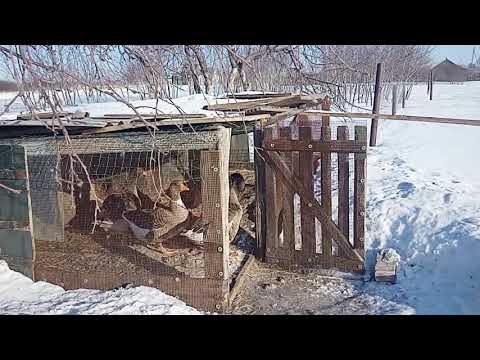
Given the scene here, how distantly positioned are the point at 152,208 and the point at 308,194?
194 cm

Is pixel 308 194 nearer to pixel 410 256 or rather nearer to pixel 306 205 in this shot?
pixel 306 205

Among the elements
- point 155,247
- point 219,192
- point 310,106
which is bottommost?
point 155,247

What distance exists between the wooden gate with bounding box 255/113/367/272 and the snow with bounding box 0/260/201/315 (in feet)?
6.30

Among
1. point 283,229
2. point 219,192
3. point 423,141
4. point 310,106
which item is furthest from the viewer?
point 423,141

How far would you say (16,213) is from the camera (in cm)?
493

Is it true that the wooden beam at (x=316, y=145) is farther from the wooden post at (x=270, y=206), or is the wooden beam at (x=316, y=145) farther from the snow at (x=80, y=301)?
the snow at (x=80, y=301)

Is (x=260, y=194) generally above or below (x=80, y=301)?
above

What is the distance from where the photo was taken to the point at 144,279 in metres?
4.88

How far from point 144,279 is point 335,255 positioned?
2.34 metres

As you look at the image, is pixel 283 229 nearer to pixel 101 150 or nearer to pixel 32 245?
pixel 101 150

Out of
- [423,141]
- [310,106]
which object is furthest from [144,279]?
[423,141]

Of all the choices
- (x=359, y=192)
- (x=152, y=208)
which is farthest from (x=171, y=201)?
(x=359, y=192)

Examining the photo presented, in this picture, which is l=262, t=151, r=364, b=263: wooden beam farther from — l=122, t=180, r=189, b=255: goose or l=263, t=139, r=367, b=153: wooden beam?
l=122, t=180, r=189, b=255: goose

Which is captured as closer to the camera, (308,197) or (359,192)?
(359,192)
